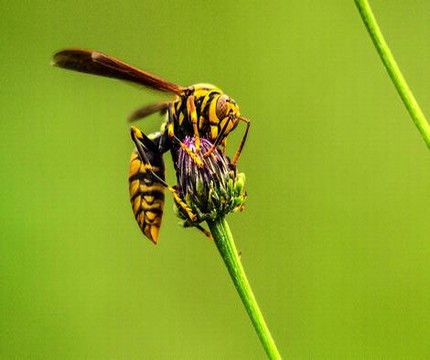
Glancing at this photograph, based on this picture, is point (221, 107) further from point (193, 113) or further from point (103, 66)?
point (103, 66)

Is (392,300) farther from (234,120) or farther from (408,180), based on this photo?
(234,120)

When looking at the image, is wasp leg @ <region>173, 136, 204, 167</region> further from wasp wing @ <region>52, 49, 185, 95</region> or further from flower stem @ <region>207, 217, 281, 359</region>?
wasp wing @ <region>52, 49, 185, 95</region>

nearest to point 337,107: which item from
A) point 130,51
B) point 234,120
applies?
point 130,51

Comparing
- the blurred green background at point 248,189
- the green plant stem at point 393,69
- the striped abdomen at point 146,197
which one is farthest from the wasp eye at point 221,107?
the blurred green background at point 248,189

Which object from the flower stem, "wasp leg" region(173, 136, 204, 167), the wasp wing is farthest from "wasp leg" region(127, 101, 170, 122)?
the flower stem

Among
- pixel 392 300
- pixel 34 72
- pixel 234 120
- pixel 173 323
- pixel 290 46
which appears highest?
pixel 34 72

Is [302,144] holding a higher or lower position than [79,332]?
higher

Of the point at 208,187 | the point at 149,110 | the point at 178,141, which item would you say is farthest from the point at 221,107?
the point at 149,110
